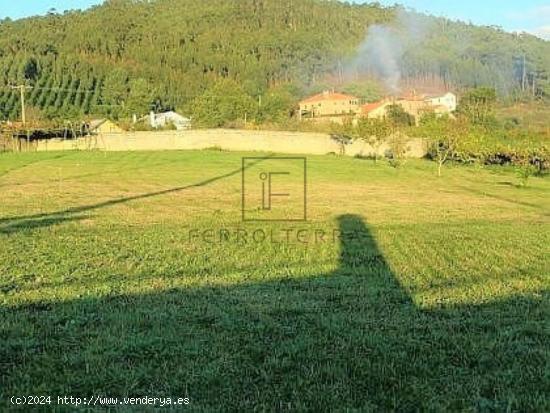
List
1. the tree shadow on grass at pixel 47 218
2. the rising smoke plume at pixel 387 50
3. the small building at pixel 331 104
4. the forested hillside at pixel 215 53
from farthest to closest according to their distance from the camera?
the rising smoke plume at pixel 387 50
the small building at pixel 331 104
the forested hillside at pixel 215 53
the tree shadow on grass at pixel 47 218

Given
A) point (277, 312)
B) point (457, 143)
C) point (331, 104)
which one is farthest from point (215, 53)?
point (277, 312)

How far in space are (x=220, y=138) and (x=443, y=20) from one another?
10885cm

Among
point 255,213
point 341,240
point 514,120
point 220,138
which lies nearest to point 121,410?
point 341,240

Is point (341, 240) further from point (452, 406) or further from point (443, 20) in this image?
point (443, 20)

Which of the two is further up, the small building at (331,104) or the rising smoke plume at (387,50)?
the rising smoke plume at (387,50)

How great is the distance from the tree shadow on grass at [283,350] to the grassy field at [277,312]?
14 mm

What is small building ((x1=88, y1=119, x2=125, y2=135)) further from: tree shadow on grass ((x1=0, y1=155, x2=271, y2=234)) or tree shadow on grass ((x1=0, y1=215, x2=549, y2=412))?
tree shadow on grass ((x1=0, y1=215, x2=549, y2=412))

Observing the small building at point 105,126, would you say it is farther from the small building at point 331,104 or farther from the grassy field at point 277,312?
the grassy field at point 277,312

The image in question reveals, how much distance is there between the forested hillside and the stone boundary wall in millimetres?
25604

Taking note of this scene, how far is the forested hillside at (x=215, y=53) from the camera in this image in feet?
270

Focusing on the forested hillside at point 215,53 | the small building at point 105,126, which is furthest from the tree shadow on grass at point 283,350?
the forested hillside at point 215,53

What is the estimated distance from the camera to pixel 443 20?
143m

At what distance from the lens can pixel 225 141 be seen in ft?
158

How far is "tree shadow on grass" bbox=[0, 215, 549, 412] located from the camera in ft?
11.7
